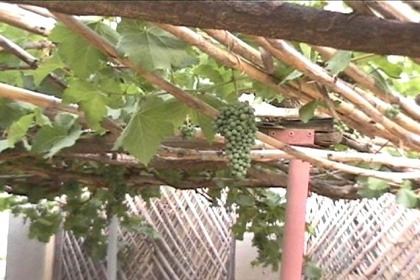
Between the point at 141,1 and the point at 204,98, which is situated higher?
the point at 204,98

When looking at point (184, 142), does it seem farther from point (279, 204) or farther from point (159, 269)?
point (159, 269)

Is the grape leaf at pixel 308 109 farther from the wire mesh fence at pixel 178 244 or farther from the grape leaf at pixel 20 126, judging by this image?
the wire mesh fence at pixel 178 244

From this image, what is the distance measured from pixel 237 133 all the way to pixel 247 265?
9.45 feet

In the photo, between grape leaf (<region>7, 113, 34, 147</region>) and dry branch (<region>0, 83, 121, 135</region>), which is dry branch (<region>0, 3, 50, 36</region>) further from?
grape leaf (<region>7, 113, 34, 147</region>)

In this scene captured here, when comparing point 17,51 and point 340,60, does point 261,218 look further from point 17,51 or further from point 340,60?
point 340,60

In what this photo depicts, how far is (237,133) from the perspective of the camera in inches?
59.6

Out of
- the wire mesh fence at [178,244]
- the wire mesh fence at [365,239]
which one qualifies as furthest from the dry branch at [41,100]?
the wire mesh fence at [178,244]

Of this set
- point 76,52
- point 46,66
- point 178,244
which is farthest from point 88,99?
point 178,244

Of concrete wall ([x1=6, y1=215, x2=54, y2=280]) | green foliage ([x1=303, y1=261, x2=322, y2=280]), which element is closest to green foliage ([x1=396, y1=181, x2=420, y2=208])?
green foliage ([x1=303, y1=261, x2=322, y2=280])

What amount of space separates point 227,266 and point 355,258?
722 millimetres

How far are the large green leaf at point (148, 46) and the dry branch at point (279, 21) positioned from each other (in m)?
0.54

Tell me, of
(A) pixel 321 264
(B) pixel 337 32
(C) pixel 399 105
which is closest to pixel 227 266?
(A) pixel 321 264

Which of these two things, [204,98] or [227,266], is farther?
[227,266]

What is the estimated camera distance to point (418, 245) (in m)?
3.64
